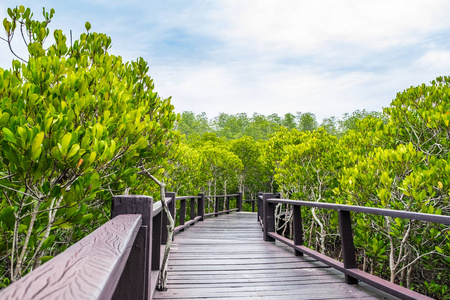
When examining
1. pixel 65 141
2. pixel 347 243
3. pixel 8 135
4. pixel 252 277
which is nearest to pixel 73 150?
pixel 65 141

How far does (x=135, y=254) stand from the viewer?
5.15 feet

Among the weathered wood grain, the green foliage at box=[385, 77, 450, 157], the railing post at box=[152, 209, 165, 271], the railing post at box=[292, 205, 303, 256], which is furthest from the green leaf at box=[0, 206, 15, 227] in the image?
the green foliage at box=[385, 77, 450, 157]

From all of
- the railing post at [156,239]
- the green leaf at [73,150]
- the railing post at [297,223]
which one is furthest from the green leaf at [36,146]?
the railing post at [297,223]

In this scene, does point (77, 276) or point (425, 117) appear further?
point (425, 117)

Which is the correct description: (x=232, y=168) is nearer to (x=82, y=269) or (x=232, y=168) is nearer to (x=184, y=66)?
(x=82, y=269)

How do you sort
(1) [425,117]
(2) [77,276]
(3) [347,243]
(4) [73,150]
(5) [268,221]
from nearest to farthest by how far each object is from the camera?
(2) [77,276], (4) [73,150], (3) [347,243], (1) [425,117], (5) [268,221]

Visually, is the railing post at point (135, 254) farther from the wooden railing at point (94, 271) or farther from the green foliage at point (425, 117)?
the green foliage at point (425, 117)

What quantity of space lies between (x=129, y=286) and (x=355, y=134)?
6338 mm

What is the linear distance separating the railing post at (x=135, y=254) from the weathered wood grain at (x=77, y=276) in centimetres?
70

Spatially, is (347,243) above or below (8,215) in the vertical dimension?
below

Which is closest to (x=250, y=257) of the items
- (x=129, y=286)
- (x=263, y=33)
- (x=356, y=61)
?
(x=129, y=286)

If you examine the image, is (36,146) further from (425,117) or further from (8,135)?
(425,117)

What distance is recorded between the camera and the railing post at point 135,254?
1.53 m

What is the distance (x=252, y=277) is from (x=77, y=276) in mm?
2865
